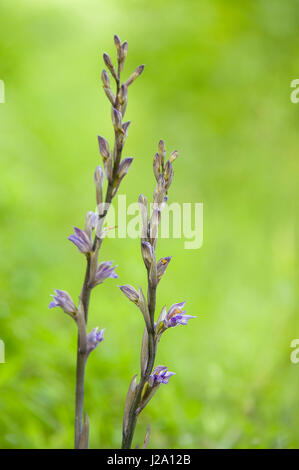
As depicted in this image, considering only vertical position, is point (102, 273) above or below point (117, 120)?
below

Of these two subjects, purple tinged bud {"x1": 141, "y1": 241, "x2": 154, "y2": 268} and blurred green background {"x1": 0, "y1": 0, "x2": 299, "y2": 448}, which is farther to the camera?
blurred green background {"x1": 0, "y1": 0, "x2": 299, "y2": 448}

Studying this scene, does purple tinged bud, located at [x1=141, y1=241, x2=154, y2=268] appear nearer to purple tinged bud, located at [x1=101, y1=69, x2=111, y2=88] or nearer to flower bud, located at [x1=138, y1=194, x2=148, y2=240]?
flower bud, located at [x1=138, y1=194, x2=148, y2=240]

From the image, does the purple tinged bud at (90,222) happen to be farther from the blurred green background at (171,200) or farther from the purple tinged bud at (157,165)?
the blurred green background at (171,200)

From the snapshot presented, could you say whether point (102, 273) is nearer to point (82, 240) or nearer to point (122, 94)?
point (82, 240)

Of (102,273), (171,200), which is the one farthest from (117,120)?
(171,200)

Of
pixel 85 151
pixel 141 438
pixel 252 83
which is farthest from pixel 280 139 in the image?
pixel 141 438

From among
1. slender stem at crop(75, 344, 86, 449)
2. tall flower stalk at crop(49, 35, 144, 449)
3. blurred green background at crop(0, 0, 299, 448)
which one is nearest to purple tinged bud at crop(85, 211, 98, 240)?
tall flower stalk at crop(49, 35, 144, 449)
